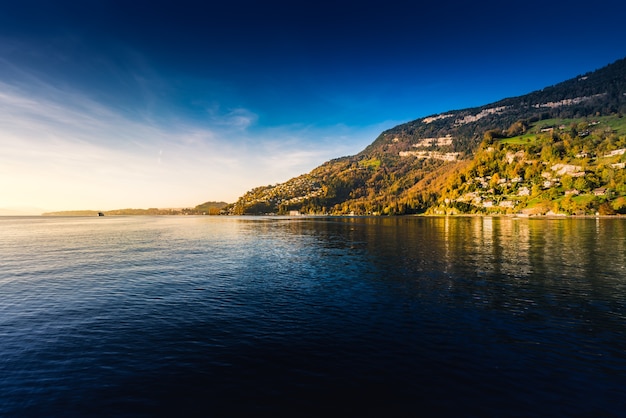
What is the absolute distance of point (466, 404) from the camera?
54.9 ft

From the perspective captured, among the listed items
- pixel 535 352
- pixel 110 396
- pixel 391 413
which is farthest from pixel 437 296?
pixel 110 396

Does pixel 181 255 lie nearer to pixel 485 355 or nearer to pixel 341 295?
pixel 341 295

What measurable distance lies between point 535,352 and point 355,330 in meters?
13.6

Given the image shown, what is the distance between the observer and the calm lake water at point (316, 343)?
56.4 feet

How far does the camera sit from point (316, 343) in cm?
2428

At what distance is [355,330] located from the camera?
88.4 ft

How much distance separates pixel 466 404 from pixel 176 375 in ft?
58.7

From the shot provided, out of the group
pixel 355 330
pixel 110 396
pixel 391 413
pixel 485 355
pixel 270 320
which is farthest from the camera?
pixel 270 320

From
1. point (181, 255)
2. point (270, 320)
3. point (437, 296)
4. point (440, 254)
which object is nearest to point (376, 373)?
point (270, 320)

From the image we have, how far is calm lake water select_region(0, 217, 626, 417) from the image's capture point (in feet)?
56.4

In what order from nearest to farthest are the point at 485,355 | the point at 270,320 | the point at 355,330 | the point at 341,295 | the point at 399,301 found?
the point at 485,355 < the point at 355,330 < the point at 270,320 < the point at 399,301 < the point at 341,295

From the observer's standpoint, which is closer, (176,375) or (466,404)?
(466,404)

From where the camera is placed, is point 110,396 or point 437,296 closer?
point 110,396

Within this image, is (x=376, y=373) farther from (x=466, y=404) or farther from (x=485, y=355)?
(x=485, y=355)
